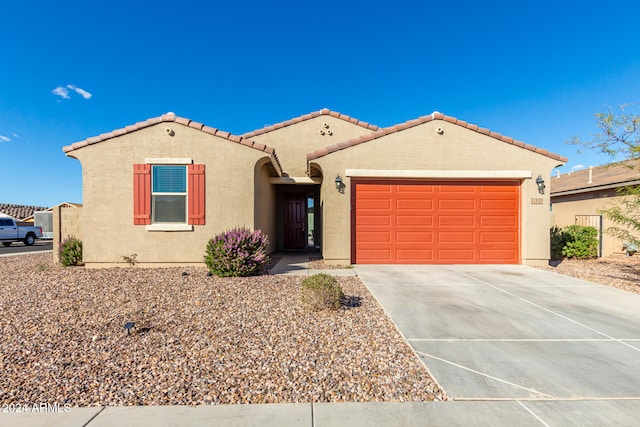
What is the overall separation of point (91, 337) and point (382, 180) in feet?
23.4

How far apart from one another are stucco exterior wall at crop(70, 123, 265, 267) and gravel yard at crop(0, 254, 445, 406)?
245cm

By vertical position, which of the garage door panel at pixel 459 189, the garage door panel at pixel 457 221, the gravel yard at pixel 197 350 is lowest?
the gravel yard at pixel 197 350

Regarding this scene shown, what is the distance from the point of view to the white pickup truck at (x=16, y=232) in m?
17.0

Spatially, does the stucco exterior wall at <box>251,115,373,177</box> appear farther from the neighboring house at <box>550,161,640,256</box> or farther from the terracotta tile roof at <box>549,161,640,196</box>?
the neighboring house at <box>550,161,640,256</box>

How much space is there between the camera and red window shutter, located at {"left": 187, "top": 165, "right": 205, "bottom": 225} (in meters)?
7.68

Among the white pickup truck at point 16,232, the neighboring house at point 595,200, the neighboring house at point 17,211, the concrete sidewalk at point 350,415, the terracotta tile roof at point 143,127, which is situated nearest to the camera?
the concrete sidewalk at point 350,415

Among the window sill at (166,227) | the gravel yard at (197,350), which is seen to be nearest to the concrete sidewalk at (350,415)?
the gravel yard at (197,350)

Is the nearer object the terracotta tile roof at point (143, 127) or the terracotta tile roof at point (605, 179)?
the terracotta tile roof at point (143, 127)

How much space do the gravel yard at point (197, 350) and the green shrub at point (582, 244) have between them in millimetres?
8996

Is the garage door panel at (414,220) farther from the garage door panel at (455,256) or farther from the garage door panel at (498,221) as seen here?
the garage door panel at (498,221)

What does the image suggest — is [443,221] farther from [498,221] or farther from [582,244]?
[582,244]

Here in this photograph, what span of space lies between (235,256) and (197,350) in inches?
134

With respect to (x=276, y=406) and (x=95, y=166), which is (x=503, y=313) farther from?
(x=95, y=166)

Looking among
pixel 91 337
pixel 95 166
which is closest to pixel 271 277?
pixel 91 337
